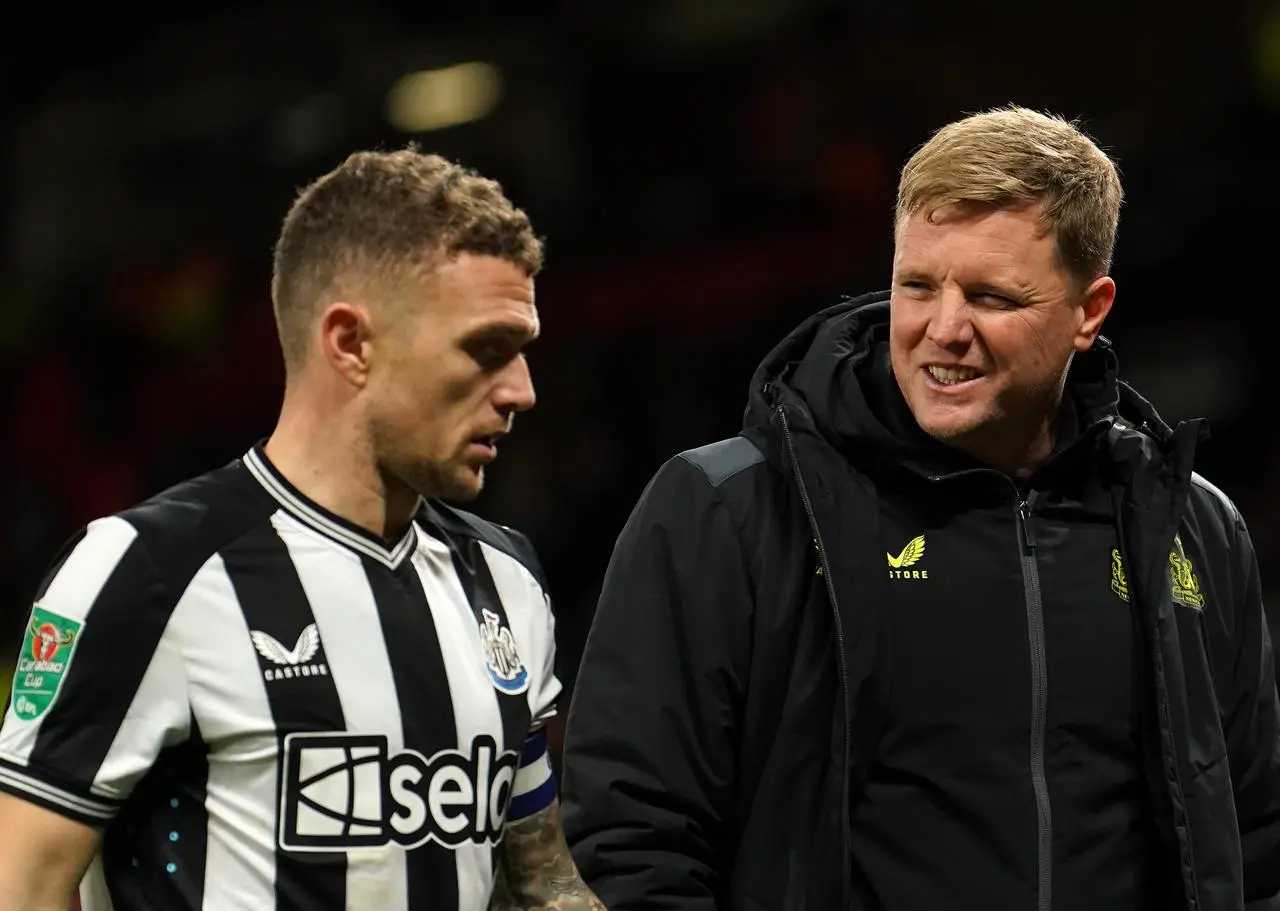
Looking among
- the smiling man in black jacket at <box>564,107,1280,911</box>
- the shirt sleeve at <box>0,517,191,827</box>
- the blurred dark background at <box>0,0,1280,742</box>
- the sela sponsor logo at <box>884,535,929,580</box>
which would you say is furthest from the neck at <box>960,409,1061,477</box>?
the blurred dark background at <box>0,0,1280,742</box>

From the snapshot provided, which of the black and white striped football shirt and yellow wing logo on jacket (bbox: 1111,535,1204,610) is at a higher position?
the black and white striped football shirt

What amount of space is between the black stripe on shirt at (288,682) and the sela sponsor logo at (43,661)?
0.20 meters

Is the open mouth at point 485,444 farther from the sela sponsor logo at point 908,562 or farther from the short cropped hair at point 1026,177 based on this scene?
the short cropped hair at point 1026,177

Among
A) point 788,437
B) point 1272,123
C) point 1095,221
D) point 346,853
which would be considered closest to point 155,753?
point 346,853

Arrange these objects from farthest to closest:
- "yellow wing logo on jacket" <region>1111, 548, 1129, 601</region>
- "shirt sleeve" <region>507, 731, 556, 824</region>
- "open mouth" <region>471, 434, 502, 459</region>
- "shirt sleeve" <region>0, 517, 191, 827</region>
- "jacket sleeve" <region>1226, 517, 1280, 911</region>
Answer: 1. "jacket sleeve" <region>1226, 517, 1280, 911</region>
2. "yellow wing logo on jacket" <region>1111, 548, 1129, 601</region>
3. "shirt sleeve" <region>507, 731, 556, 824</region>
4. "open mouth" <region>471, 434, 502, 459</region>
5. "shirt sleeve" <region>0, 517, 191, 827</region>

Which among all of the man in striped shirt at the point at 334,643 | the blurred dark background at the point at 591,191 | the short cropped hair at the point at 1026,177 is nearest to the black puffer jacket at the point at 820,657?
the man in striped shirt at the point at 334,643

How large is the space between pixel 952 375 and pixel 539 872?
2.63 ft

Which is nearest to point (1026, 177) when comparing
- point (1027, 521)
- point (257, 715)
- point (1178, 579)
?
point (1027, 521)

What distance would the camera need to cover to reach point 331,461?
2084mm

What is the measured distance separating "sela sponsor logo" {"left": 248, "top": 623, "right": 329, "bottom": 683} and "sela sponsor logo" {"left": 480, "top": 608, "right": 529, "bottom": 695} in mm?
230

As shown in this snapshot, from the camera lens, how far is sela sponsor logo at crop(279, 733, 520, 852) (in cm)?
192

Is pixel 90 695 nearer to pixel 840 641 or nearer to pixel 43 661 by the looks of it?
pixel 43 661

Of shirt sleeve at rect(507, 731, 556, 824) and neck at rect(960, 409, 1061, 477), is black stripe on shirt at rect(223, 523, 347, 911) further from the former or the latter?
neck at rect(960, 409, 1061, 477)

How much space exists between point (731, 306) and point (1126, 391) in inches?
226
